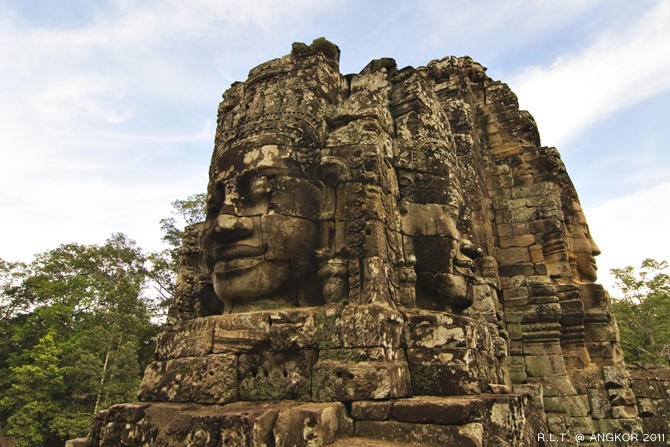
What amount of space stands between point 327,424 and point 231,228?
5.49ft

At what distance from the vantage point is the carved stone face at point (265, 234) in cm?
347

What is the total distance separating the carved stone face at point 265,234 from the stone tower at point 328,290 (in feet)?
0.04

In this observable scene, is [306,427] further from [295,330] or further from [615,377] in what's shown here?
[615,377]

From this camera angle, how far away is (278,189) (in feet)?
12.0

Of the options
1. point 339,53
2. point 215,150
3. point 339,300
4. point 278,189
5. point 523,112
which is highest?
point 523,112

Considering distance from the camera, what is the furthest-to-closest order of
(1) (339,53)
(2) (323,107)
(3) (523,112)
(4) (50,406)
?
(4) (50,406)
(3) (523,112)
(1) (339,53)
(2) (323,107)

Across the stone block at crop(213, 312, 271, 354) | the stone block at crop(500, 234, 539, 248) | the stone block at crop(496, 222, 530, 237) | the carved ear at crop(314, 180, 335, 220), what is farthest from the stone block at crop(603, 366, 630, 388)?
the stone block at crop(213, 312, 271, 354)

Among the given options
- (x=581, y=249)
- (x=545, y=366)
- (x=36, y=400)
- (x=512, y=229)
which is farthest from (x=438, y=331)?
(x=36, y=400)

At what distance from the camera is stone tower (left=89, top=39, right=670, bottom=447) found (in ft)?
9.09

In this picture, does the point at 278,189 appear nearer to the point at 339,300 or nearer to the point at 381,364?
the point at 339,300

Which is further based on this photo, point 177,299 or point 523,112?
point 523,112

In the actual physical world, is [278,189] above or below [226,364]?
above

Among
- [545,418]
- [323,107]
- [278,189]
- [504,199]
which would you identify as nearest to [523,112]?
[504,199]

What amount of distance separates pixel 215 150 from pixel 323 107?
141 centimetres
